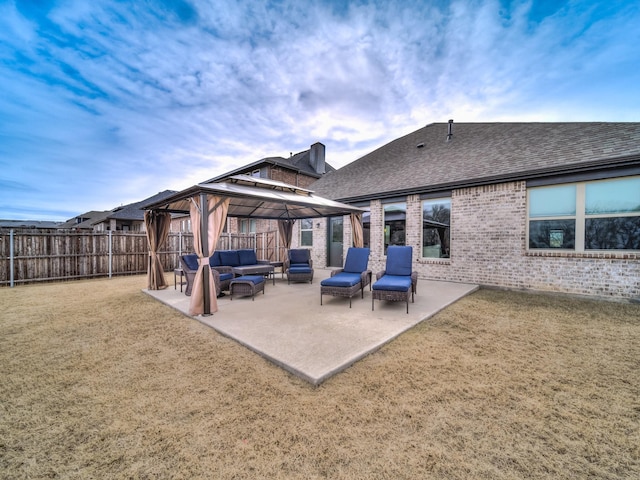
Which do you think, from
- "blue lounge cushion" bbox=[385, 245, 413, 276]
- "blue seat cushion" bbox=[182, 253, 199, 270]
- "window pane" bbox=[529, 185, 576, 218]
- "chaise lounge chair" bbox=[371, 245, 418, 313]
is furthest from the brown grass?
"window pane" bbox=[529, 185, 576, 218]

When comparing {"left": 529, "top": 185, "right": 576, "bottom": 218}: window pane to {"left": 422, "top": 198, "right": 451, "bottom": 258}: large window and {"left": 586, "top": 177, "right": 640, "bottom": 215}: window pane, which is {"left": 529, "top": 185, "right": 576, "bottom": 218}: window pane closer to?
{"left": 586, "top": 177, "right": 640, "bottom": 215}: window pane

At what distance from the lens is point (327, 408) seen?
7.73 ft

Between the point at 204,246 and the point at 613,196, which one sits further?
the point at 613,196

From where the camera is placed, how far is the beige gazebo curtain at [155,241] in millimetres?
8008

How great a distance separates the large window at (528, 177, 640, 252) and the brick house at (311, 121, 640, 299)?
0.02 meters

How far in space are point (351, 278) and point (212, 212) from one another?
145 inches

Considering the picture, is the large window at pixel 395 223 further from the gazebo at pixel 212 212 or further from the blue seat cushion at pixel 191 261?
the blue seat cushion at pixel 191 261

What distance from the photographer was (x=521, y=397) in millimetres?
2523

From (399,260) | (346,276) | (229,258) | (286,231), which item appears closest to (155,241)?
(229,258)

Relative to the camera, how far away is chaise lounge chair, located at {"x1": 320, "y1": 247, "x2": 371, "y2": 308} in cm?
581

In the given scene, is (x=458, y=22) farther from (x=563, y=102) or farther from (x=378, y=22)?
(x=563, y=102)

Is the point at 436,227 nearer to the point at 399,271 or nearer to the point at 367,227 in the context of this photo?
the point at 367,227

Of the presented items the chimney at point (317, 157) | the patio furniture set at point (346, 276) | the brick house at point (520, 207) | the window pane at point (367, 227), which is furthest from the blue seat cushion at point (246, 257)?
the chimney at point (317, 157)

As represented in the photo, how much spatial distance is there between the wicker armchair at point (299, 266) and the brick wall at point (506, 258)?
4.14m
